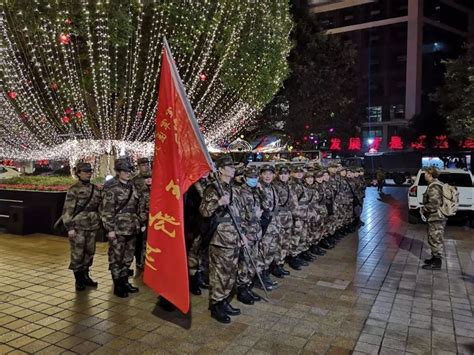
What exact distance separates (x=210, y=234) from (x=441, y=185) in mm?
4910

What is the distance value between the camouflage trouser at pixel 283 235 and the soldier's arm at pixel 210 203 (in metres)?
2.07

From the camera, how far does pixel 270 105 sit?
20.8 m

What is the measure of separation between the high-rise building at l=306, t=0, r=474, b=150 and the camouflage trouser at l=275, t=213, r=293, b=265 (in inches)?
1637

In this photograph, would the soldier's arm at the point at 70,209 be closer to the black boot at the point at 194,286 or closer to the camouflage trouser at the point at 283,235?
the black boot at the point at 194,286

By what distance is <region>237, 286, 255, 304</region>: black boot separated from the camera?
546 centimetres

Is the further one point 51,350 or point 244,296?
point 244,296

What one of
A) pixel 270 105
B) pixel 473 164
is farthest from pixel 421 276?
pixel 473 164

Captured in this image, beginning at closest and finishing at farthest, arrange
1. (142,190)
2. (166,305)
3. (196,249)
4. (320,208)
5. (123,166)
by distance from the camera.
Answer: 1. (166,305)
2. (123,166)
3. (196,249)
4. (142,190)
5. (320,208)

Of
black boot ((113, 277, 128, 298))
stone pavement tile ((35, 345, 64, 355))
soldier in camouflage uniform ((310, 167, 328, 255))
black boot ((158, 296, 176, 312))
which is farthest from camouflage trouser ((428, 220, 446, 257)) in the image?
stone pavement tile ((35, 345, 64, 355))

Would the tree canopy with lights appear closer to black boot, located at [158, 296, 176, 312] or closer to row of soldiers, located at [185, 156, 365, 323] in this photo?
row of soldiers, located at [185, 156, 365, 323]

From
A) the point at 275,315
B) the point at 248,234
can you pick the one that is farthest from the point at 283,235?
the point at 275,315

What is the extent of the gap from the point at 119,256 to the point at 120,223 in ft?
1.57

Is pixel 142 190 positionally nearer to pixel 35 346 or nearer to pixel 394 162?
pixel 35 346

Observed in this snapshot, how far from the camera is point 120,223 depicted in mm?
5797
